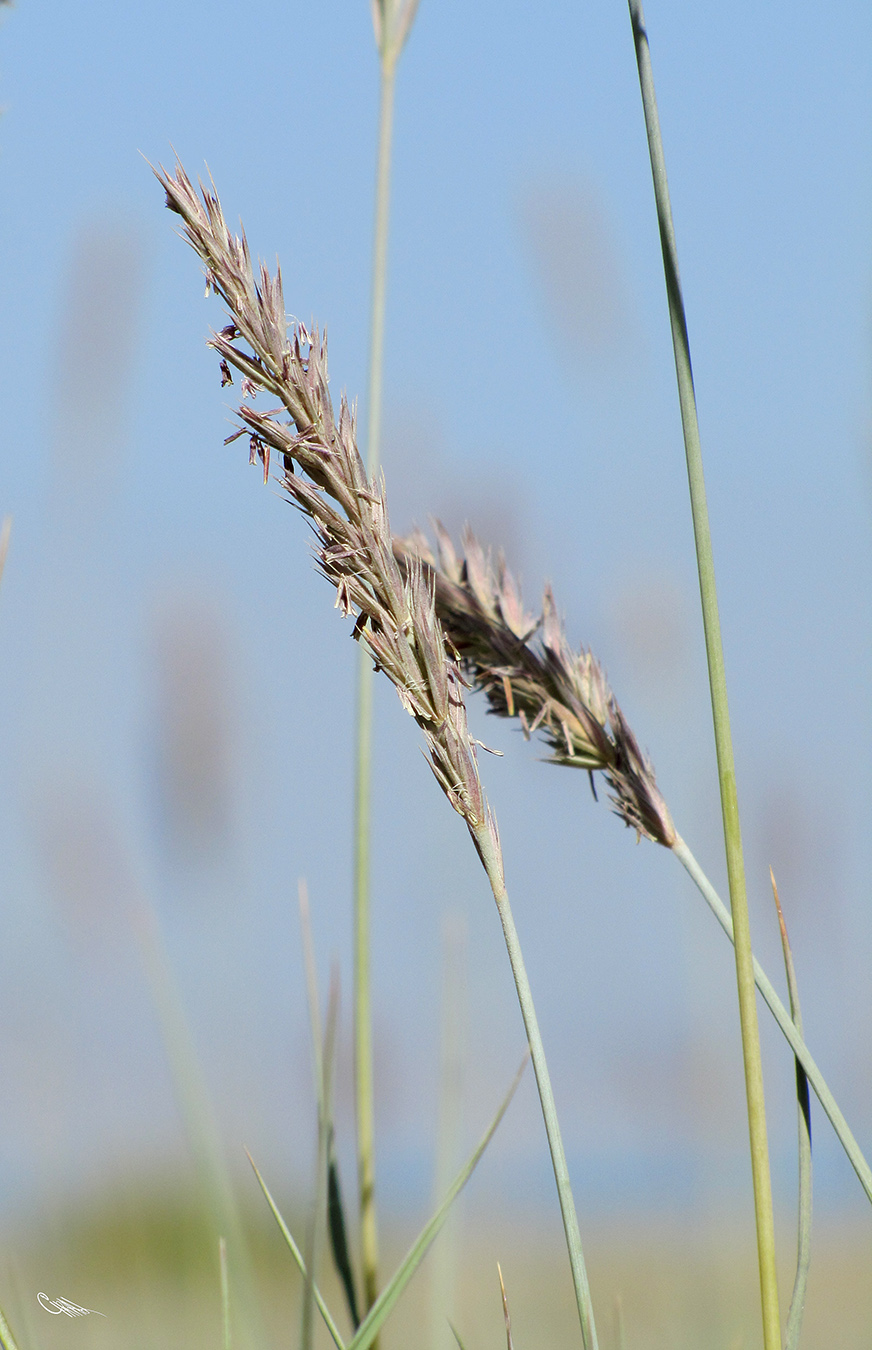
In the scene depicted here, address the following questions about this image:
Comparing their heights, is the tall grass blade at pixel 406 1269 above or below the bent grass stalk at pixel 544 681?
below

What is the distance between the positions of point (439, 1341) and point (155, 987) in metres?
0.32

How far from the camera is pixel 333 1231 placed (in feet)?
2.27

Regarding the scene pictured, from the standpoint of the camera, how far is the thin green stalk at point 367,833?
0.73 m

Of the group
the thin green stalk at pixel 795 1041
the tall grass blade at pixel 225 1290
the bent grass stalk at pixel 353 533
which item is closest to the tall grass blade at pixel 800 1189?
Result: the thin green stalk at pixel 795 1041

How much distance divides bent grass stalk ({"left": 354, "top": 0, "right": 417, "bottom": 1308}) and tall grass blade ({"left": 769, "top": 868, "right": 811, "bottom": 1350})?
308 millimetres

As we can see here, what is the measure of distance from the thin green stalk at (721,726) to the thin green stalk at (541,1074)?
8 centimetres

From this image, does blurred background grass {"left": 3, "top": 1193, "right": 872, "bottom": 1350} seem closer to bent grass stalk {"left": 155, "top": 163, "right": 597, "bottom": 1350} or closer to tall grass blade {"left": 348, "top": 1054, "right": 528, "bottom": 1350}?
tall grass blade {"left": 348, "top": 1054, "right": 528, "bottom": 1350}

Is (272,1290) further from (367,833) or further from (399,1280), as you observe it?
(399,1280)

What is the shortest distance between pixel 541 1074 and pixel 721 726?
18 cm

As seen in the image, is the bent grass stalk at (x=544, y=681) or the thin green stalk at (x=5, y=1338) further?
the bent grass stalk at (x=544, y=681)

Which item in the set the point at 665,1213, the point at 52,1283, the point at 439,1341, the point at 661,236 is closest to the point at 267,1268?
the point at 665,1213

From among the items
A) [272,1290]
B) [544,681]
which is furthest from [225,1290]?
[272,1290]

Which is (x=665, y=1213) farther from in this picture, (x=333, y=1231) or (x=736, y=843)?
(x=736, y=843)

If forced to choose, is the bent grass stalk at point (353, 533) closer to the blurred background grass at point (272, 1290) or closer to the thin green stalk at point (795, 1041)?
the thin green stalk at point (795, 1041)
